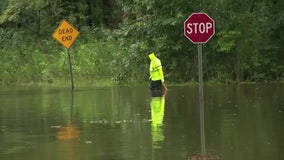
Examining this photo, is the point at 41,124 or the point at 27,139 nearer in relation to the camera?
the point at 27,139

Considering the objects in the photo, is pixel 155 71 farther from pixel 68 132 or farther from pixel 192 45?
pixel 68 132

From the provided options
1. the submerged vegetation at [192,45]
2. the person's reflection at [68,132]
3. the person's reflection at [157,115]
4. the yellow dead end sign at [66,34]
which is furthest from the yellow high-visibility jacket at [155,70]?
the person's reflection at [68,132]

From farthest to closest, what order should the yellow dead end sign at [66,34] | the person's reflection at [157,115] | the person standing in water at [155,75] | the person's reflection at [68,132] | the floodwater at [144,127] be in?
1. the yellow dead end sign at [66,34]
2. the person standing in water at [155,75]
3. the person's reflection at [68,132]
4. the person's reflection at [157,115]
5. the floodwater at [144,127]

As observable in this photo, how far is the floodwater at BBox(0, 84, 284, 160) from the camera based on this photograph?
10711 mm

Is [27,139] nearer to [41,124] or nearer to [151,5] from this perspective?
[41,124]

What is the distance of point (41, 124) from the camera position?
15.0 m

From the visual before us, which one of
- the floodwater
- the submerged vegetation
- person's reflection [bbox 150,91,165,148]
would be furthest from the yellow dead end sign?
person's reflection [bbox 150,91,165,148]

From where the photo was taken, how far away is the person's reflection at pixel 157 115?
1210cm

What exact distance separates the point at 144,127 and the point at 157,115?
2.05 meters

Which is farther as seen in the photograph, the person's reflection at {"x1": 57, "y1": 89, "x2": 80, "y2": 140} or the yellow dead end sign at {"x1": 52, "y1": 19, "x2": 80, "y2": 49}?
the yellow dead end sign at {"x1": 52, "y1": 19, "x2": 80, "y2": 49}

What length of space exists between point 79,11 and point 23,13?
3.81 m

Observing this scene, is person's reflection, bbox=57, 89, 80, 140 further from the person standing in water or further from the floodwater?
the person standing in water

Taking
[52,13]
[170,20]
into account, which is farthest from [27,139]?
[52,13]

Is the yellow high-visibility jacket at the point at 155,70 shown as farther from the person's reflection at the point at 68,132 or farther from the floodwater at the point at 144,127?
the person's reflection at the point at 68,132
